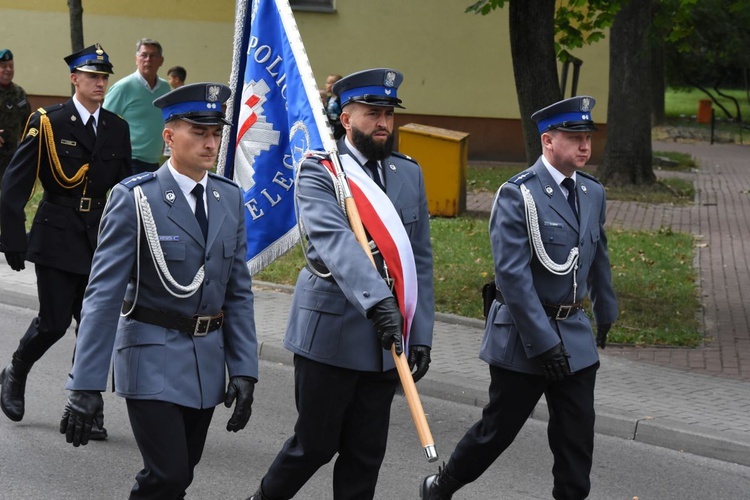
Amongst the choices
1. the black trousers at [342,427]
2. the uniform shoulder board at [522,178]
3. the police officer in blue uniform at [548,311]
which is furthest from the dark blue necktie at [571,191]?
the black trousers at [342,427]

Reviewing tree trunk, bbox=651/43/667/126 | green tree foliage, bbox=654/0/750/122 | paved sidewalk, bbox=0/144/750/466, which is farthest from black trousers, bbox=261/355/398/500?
tree trunk, bbox=651/43/667/126

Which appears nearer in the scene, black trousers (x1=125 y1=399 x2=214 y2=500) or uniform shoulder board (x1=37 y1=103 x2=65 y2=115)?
black trousers (x1=125 y1=399 x2=214 y2=500)

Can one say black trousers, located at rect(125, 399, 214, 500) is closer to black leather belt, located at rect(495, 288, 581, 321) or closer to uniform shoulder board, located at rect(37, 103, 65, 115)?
black leather belt, located at rect(495, 288, 581, 321)

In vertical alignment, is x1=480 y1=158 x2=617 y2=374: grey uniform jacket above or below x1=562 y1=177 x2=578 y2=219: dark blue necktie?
below

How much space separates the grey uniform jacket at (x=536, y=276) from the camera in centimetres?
525

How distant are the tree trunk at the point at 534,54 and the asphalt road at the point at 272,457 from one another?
378 cm

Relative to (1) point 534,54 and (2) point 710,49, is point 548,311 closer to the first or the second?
(1) point 534,54

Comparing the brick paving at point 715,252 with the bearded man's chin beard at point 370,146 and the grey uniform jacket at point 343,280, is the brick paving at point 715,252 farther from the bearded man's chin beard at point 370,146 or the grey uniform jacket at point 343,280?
the bearded man's chin beard at point 370,146

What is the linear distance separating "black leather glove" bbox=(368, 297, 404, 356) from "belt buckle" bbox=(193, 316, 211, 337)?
628 millimetres

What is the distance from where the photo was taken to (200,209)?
461 cm

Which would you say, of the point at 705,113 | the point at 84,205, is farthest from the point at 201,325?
the point at 705,113

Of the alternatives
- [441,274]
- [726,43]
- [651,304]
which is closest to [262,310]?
[441,274]

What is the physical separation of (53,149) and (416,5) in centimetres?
1671

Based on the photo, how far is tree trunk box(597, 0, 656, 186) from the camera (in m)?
19.9
